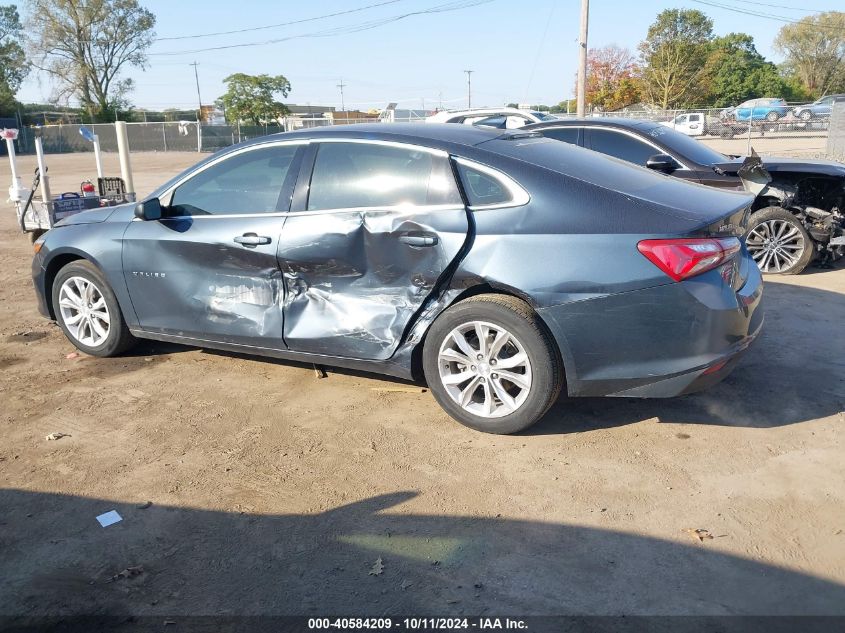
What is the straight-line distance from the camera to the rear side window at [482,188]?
12.9 feet

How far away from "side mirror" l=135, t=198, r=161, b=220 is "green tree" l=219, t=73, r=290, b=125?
53.1 meters

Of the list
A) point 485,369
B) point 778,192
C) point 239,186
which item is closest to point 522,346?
point 485,369

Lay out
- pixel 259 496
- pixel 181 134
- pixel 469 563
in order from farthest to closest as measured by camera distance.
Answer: pixel 181 134 < pixel 259 496 < pixel 469 563

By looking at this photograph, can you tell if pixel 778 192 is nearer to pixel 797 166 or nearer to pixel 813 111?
pixel 797 166

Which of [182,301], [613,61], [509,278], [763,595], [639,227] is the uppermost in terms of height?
[613,61]

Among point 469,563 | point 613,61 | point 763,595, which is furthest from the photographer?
point 613,61

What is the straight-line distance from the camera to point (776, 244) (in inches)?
308

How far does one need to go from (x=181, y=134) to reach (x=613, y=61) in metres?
38.2

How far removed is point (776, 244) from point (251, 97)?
53018 mm

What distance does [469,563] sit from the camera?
9.52ft

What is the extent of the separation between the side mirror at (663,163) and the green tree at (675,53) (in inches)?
1986

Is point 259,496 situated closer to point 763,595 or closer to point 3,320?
point 763,595

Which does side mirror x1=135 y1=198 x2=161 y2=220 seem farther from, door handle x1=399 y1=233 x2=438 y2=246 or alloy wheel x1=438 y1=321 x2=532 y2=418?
alloy wheel x1=438 y1=321 x2=532 y2=418

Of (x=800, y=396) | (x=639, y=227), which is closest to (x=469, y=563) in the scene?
(x=639, y=227)
